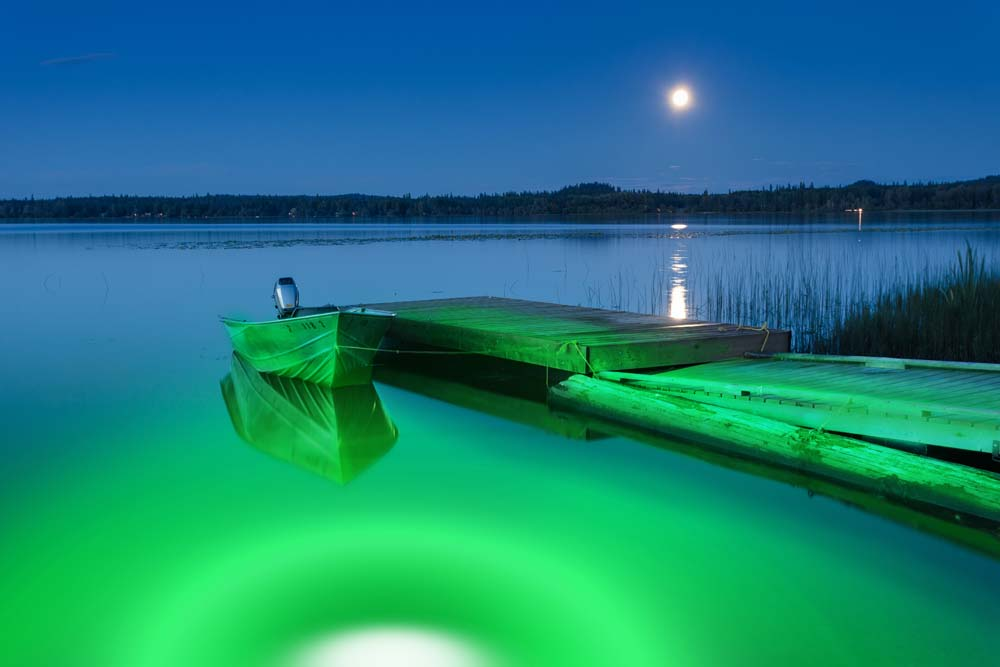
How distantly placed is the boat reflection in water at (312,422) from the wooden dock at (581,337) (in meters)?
1.10

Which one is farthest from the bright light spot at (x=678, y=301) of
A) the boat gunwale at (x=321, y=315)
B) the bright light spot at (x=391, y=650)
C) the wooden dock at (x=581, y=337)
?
the bright light spot at (x=391, y=650)

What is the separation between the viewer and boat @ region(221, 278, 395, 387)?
8.64 m

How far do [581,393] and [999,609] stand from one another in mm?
3826

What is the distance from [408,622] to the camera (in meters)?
4.10

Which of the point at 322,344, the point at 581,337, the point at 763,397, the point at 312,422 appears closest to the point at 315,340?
the point at 322,344

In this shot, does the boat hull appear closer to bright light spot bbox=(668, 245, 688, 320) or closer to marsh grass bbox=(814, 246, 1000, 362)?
bright light spot bbox=(668, 245, 688, 320)

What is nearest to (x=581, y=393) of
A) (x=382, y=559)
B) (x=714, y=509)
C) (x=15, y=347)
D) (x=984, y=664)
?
(x=714, y=509)

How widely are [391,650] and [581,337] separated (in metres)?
4.58

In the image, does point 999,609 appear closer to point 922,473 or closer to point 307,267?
point 922,473

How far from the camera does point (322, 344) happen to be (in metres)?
8.85

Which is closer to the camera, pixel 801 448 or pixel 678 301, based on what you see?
pixel 801 448

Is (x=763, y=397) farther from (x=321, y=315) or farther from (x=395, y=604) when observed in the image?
(x=321, y=315)

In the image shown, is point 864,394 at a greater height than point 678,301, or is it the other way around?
point 864,394

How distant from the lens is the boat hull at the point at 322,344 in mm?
8617
